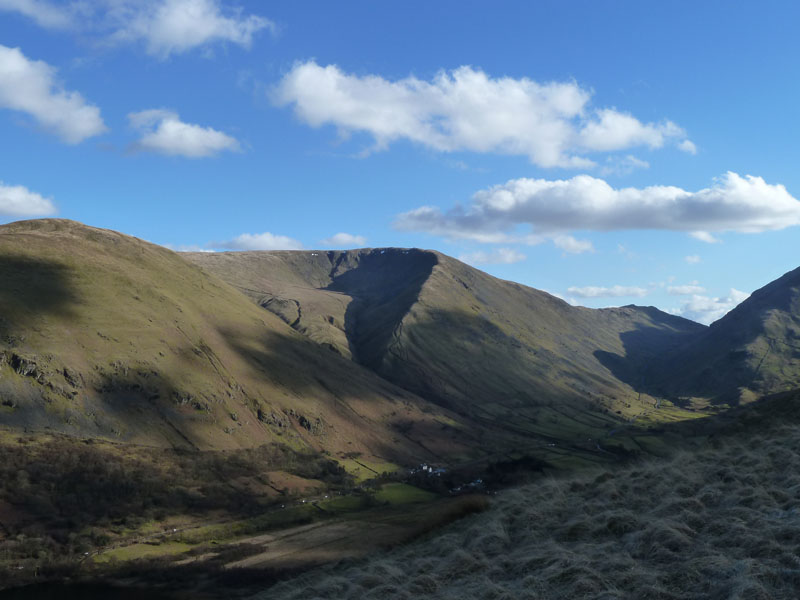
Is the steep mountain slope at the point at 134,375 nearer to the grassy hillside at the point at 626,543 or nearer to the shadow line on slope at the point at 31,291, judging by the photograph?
the shadow line on slope at the point at 31,291

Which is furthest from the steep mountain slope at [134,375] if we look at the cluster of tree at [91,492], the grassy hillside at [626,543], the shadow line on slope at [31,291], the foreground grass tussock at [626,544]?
the grassy hillside at [626,543]

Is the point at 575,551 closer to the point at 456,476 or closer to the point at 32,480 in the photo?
the point at 32,480

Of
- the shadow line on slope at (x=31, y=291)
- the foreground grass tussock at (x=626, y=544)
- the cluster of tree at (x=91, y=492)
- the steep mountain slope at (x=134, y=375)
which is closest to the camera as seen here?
the foreground grass tussock at (x=626, y=544)

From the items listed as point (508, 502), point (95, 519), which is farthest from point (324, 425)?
point (508, 502)

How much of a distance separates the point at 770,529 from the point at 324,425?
567 feet

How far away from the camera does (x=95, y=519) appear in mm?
99312

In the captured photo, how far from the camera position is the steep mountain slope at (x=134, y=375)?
130 meters

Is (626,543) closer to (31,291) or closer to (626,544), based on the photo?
(626,544)

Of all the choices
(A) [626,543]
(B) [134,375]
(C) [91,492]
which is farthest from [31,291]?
(A) [626,543]

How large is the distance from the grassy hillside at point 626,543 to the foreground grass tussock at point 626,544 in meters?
0.04

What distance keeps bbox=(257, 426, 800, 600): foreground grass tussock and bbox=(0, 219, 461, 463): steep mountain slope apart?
125540 millimetres

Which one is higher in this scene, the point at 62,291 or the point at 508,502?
the point at 62,291

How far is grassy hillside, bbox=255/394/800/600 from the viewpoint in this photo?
14.1 metres

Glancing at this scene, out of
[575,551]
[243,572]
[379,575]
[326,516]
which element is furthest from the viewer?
[326,516]
